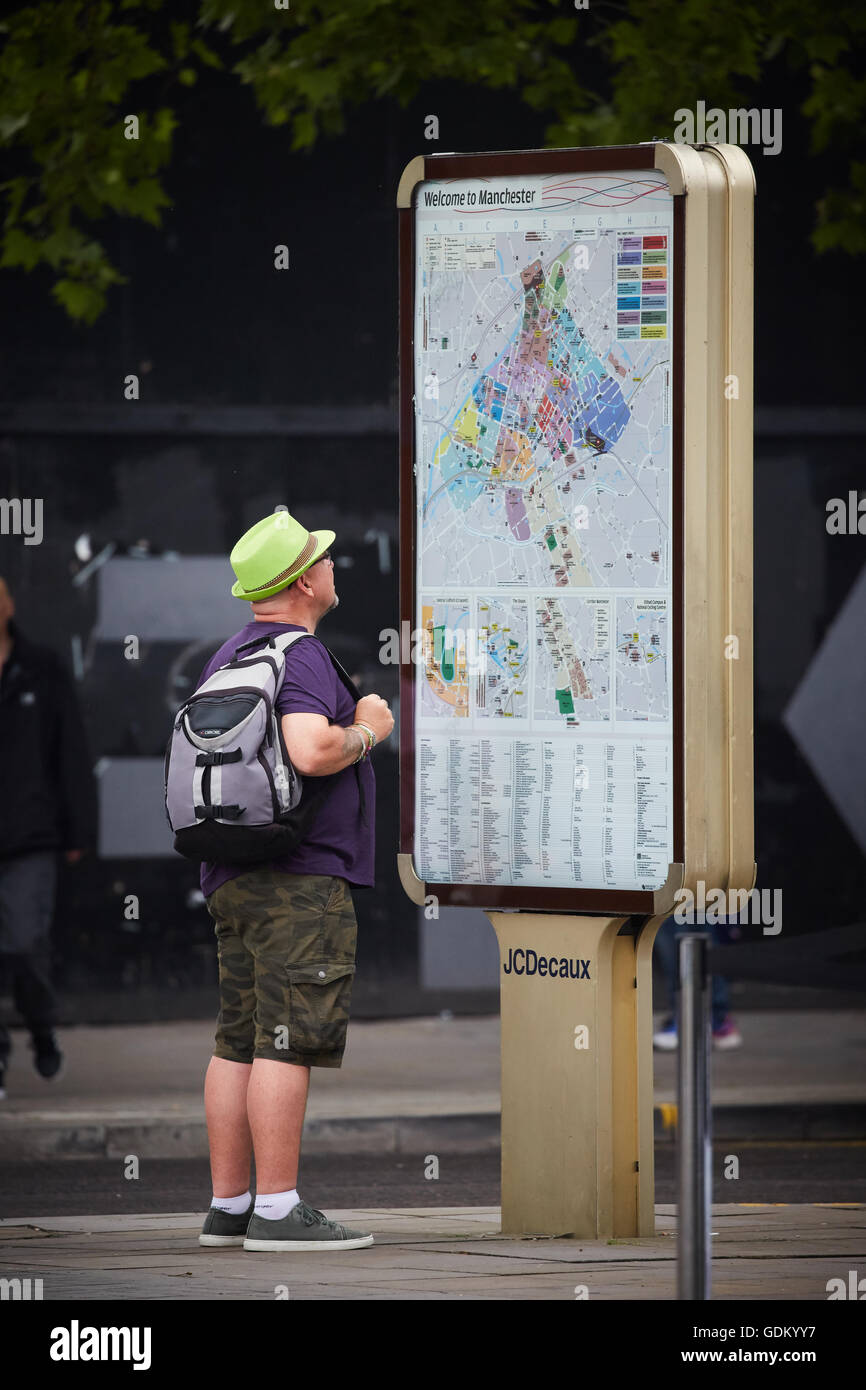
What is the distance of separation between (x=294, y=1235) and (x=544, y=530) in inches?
75.5

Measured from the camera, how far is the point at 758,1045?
11.2 m

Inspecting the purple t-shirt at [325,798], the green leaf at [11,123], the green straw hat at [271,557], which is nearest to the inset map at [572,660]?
the purple t-shirt at [325,798]

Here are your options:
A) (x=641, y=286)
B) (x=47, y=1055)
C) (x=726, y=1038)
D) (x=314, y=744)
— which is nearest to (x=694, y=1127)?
(x=314, y=744)

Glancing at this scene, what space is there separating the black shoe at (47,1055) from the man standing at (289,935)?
3.96m

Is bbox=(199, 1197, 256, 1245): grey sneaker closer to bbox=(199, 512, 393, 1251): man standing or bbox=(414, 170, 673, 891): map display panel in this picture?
bbox=(199, 512, 393, 1251): man standing

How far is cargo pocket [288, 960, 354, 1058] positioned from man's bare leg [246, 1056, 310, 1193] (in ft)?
0.25

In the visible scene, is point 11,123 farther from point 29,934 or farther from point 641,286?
point 641,286

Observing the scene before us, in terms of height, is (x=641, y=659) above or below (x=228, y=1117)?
above

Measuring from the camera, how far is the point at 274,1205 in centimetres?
590

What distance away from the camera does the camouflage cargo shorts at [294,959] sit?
19.2 feet

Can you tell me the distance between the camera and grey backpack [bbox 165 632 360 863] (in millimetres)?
5750
